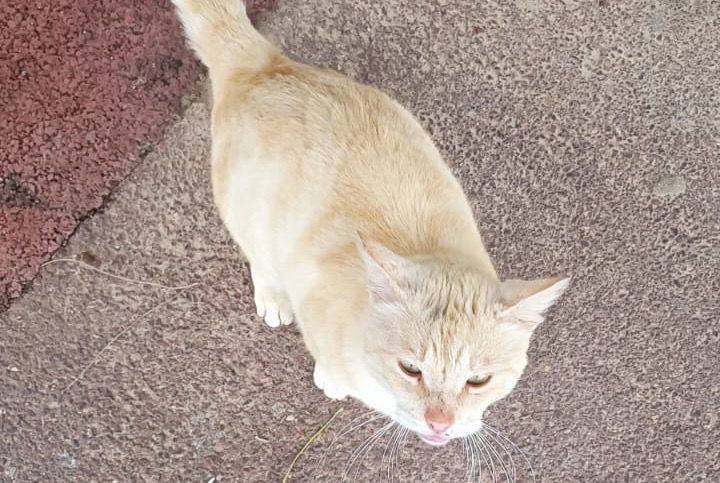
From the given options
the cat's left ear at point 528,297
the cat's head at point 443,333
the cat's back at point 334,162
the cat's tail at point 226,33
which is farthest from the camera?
the cat's tail at point 226,33

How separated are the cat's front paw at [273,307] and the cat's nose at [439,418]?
84 centimetres

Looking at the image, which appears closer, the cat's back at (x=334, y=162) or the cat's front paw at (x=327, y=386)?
the cat's back at (x=334, y=162)

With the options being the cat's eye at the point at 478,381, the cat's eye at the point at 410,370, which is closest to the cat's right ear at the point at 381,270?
the cat's eye at the point at 410,370

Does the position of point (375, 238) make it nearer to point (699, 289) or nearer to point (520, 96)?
point (520, 96)

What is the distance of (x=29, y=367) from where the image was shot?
7.29 feet

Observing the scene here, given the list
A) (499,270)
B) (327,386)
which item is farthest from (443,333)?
(499,270)

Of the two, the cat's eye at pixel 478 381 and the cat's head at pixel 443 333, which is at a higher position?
the cat's head at pixel 443 333

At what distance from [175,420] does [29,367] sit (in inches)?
20.8

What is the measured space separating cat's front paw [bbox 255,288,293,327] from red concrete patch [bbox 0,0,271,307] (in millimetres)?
659

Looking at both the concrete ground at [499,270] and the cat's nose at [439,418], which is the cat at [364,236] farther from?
the concrete ground at [499,270]

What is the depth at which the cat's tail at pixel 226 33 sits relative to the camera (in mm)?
1812

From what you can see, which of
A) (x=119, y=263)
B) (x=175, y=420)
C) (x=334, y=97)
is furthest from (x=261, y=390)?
(x=334, y=97)

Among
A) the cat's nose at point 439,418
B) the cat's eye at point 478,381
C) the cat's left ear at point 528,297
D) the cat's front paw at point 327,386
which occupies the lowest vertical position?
the cat's front paw at point 327,386

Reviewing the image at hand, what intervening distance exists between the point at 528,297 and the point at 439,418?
14.3 inches
